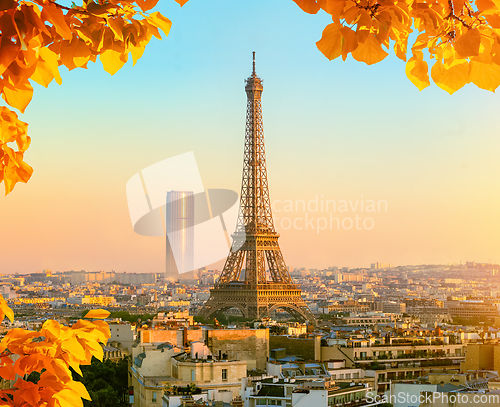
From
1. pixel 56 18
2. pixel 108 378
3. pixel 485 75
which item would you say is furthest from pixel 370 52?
pixel 108 378

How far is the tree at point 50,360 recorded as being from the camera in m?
2.50

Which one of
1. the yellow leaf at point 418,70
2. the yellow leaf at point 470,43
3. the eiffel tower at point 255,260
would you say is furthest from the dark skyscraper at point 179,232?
the yellow leaf at point 470,43

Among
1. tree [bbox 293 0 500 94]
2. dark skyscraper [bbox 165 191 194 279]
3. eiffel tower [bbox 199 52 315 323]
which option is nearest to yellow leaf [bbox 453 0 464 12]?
tree [bbox 293 0 500 94]

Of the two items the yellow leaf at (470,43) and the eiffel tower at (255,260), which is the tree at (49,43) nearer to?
the yellow leaf at (470,43)

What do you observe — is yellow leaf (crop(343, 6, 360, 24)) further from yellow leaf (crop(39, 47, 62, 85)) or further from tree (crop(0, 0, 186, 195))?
yellow leaf (crop(39, 47, 62, 85))

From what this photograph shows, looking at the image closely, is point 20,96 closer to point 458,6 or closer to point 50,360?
point 50,360

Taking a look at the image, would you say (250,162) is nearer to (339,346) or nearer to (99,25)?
(339,346)

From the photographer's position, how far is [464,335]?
118 feet

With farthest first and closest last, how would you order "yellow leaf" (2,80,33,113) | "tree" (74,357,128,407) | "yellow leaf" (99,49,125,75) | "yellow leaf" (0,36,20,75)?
"tree" (74,357,128,407), "yellow leaf" (99,49,125,75), "yellow leaf" (2,80,33,113), "yellow leaf" (0,36,20,75)

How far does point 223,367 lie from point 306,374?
478cm

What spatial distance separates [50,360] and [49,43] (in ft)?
3.56

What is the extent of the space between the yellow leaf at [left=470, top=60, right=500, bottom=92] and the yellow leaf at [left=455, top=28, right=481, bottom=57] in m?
0.16

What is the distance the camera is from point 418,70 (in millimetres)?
2391

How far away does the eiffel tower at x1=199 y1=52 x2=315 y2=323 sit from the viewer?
5081 cm
